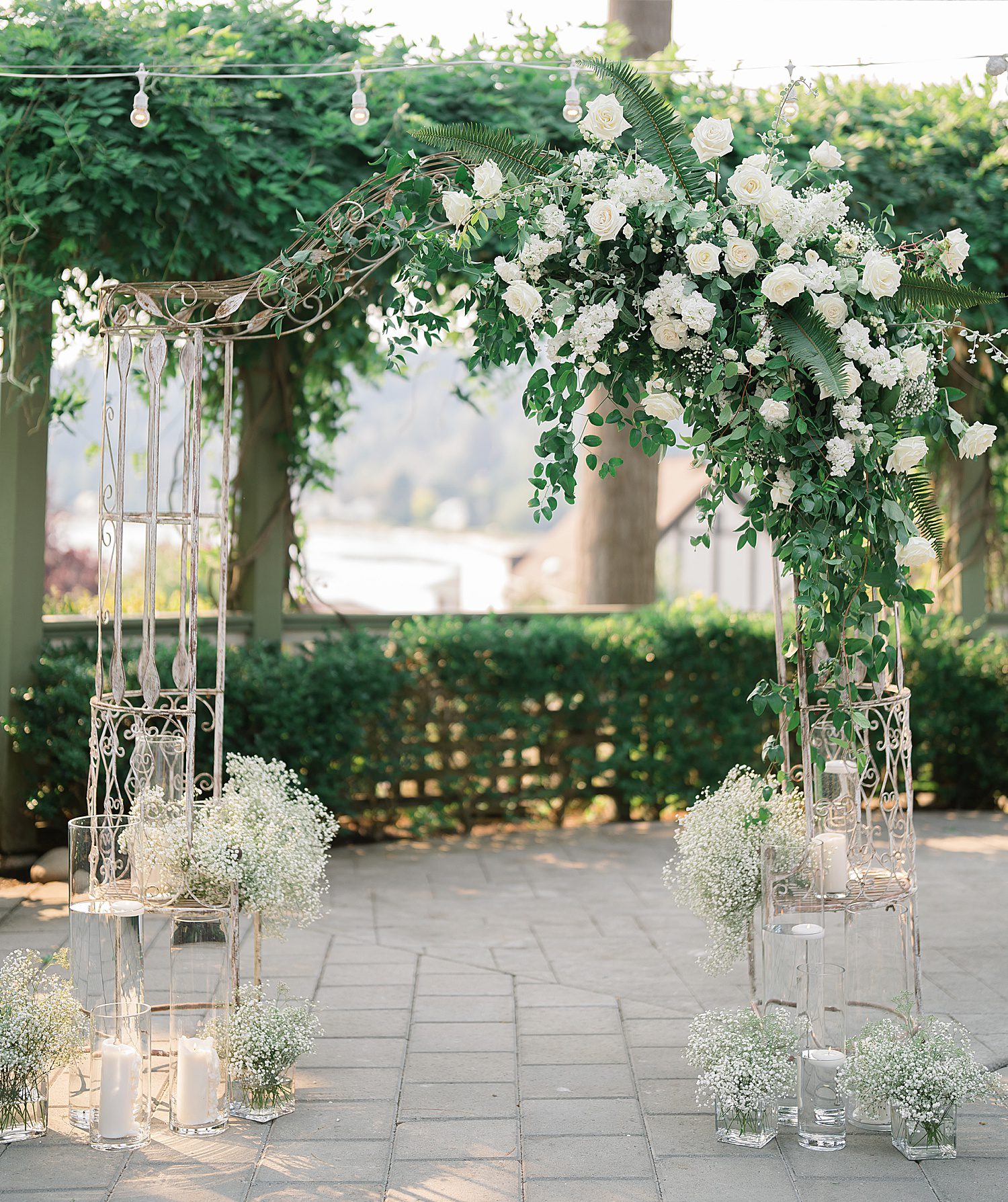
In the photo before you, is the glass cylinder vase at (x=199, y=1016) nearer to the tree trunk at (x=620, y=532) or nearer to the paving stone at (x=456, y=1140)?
the paving stone at (x=456, y=1140)

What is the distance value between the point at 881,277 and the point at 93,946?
2.81 m

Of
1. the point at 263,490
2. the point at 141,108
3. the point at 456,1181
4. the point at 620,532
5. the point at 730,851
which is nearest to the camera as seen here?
the point at 456,1181

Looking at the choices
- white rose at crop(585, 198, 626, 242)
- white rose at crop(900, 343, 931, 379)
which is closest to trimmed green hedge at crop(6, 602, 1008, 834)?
white rose at crop(585, 198, 626, 242)

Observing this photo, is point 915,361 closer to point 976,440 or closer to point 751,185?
point 976,440

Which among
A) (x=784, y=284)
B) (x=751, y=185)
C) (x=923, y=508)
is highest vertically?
(x=751, y=185)

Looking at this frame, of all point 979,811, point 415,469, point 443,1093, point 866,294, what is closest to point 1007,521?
point 979,811

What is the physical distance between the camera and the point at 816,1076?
3.66 meters

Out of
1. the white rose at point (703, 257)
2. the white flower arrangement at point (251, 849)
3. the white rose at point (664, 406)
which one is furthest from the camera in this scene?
the white flower arrangement at point (251, 849)

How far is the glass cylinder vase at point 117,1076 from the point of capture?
3.57 metres

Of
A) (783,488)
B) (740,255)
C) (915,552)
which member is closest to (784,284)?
(740,255)

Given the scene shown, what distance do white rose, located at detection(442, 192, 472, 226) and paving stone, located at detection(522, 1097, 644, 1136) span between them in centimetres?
254

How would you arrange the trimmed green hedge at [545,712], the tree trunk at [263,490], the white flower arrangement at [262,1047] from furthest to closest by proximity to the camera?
the tree trunk at [263,490] → the trimmed green hedge at [545,712] → the white flower arrangement at [262,1047]

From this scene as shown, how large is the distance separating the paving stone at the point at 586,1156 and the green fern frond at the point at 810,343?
6.80 ft

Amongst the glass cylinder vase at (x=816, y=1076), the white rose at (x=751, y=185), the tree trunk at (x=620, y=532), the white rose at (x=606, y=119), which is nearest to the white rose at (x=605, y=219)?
the white rose at (x=606, y=119)
